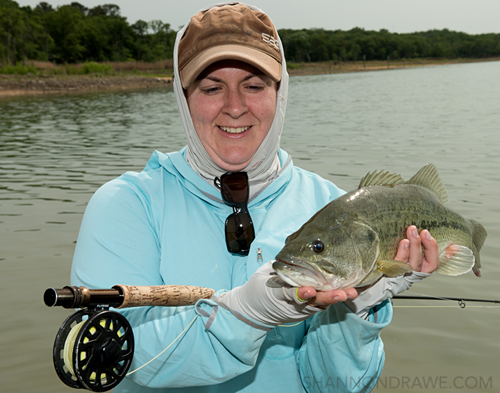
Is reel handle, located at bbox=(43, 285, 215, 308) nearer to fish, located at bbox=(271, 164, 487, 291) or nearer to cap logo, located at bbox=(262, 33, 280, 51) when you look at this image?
fish, located at bbox=(271, 164, 487, 291)

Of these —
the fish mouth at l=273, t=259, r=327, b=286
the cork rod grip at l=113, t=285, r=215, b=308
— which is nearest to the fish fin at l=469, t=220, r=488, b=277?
the fish mouth at l=273, t=259, r=327, b=286

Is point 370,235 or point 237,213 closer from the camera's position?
point 370,235

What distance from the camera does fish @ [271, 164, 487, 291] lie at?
2.01 m

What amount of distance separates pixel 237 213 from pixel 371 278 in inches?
31.7

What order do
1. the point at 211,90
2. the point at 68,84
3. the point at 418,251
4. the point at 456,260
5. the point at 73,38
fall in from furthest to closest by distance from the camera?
the point at 73,38 < the point at 68,84 < the point at 211,90 < the point at 456,260 < the point at 418,251

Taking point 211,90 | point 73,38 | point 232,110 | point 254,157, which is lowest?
point 254,157

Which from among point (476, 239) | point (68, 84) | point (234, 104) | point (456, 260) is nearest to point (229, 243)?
point (234, 104)

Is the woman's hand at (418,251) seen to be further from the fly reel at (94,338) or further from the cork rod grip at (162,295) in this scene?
the fly reel at (94,338)

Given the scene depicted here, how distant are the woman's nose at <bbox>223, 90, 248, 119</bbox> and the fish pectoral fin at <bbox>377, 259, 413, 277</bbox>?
107cm

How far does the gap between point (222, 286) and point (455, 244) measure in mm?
1202

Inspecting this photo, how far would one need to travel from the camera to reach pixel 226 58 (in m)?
2.59

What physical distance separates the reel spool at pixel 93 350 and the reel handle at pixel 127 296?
2.4 inches

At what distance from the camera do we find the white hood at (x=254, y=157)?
2.80m

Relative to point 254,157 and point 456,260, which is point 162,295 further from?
point 456,260
